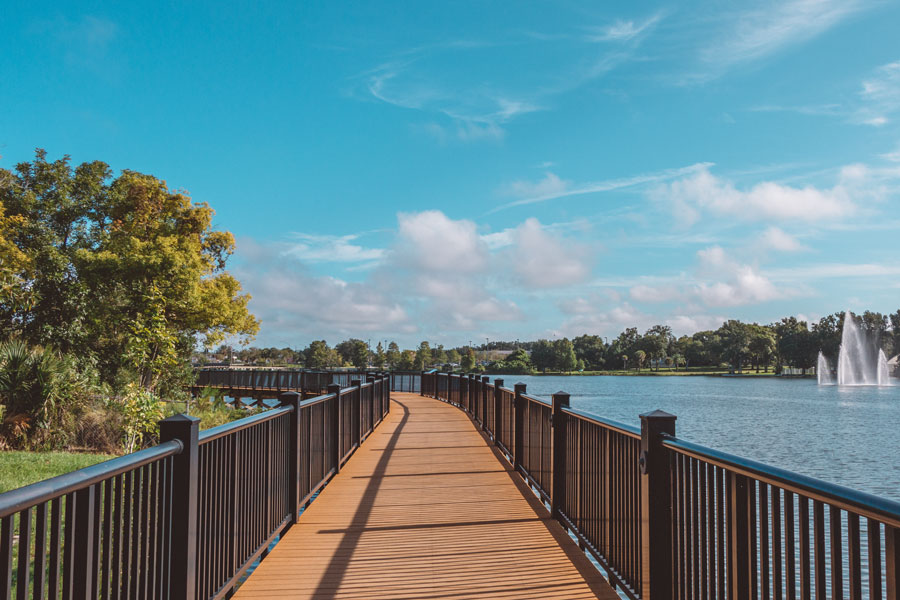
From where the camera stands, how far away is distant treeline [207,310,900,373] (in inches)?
4085

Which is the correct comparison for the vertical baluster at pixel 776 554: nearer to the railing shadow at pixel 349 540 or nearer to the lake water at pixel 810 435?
the railing shadow at pixel 349 540

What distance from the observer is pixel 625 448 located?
387 cm

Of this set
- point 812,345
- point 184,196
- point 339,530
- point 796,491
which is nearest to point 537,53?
point 339,530

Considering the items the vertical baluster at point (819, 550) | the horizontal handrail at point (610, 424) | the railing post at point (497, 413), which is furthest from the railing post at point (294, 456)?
the railing post at point (497, 413)

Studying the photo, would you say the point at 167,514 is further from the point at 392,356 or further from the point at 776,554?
the point at 392,356

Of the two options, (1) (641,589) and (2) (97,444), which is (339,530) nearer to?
(1) (641,589)

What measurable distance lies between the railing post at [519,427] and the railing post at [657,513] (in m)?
4.45

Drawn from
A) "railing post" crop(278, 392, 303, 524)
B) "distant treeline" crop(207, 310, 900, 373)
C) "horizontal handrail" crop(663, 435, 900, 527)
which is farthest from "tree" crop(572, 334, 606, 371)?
"horizontal handrail" crop(663, 435, 900, 527)

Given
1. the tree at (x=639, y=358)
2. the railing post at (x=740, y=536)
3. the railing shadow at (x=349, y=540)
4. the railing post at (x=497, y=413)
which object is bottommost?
the tree at (x=639, y=358)

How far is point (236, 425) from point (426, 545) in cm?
203

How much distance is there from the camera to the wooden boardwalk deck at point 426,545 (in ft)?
13.5

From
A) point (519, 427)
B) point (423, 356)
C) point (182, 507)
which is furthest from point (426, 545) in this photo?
point (423, 356)

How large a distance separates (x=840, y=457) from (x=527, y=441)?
759 inches

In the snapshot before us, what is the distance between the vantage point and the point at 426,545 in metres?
5.06
